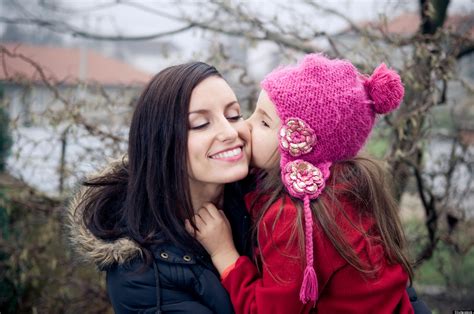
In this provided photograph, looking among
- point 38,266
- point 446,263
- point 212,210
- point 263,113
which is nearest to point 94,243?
point 212,210

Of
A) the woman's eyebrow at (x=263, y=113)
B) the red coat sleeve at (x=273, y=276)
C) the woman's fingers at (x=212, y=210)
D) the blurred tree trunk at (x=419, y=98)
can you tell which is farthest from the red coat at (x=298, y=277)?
the blurred tree trunk at (x=419, y=98)

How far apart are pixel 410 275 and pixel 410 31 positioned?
2.41 metres

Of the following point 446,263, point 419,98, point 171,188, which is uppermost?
point 419,98

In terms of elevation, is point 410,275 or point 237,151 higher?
point 237,151

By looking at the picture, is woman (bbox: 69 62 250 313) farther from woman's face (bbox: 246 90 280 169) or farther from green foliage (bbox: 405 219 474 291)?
green foliage (bbox: 405 219 474 291)

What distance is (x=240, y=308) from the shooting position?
6.47 feet

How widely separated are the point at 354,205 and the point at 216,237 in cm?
62

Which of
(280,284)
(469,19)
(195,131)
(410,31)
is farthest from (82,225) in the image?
(469,19)

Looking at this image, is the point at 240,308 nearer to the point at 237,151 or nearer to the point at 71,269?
the point at 237,151

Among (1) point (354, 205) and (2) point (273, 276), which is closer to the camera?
(2) point (273, 276)

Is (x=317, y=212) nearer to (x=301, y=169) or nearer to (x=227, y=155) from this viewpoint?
(x=301, y=169)

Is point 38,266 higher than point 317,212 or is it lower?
lower

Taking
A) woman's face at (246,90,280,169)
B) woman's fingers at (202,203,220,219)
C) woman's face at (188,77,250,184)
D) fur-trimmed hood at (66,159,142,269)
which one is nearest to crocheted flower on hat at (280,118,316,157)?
→ woman's face at (246,90,280,169)

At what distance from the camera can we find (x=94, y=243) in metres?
2.16
